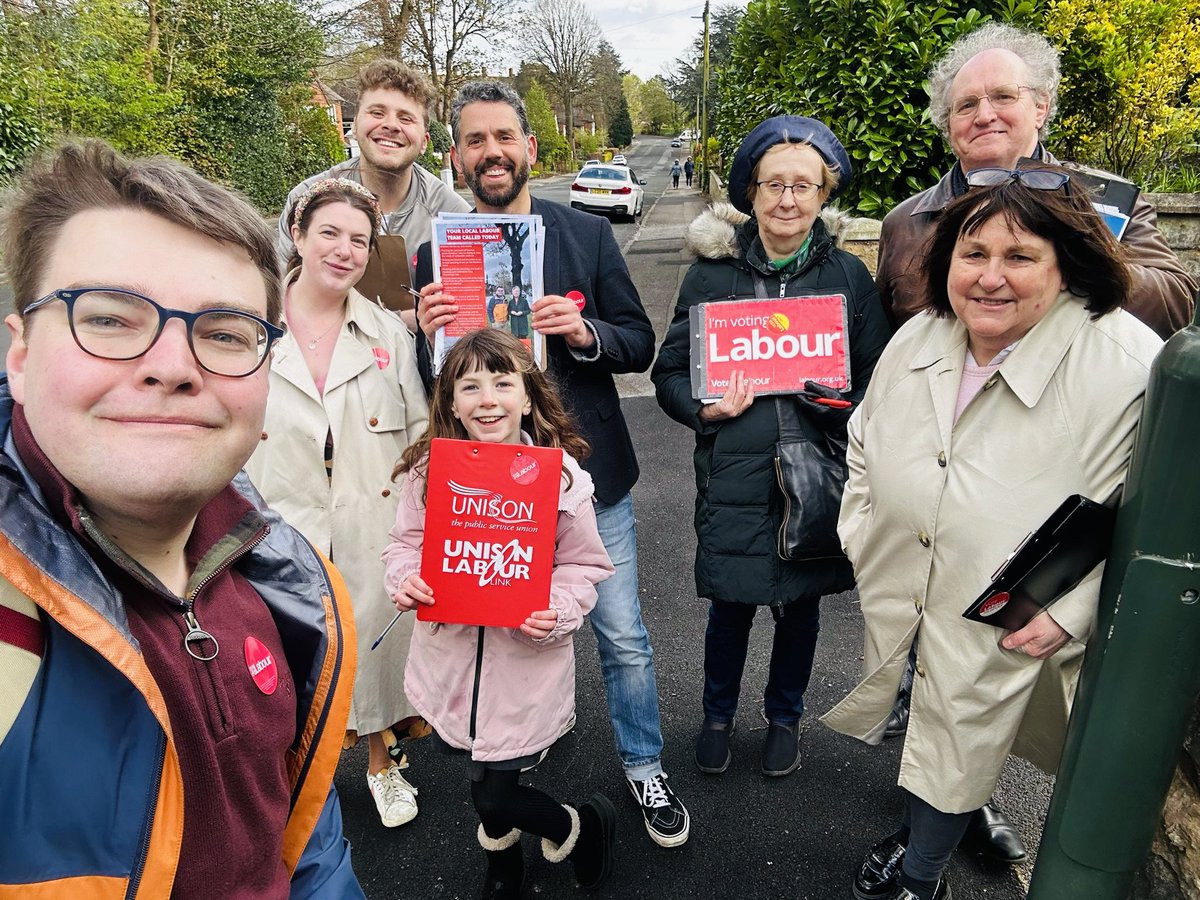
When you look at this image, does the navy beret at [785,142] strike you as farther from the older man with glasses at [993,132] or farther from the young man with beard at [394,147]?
the young man with beard at [394,147]

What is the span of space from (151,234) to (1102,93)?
6657 millimetres

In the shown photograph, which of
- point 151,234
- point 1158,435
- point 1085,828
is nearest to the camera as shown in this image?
point 151,234

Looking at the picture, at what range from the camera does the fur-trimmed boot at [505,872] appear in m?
2.25

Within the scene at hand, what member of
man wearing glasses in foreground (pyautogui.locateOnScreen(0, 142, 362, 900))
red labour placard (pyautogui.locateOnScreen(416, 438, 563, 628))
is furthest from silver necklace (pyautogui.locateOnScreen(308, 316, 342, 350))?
man wearing glasses in foreground (pyautogui.locateOnScreen(0, 142, 362, 900))

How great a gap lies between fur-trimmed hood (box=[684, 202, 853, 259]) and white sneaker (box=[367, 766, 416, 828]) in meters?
2.26

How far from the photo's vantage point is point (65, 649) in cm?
93

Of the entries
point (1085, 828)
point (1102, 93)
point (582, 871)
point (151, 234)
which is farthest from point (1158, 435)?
point (1102, 93)

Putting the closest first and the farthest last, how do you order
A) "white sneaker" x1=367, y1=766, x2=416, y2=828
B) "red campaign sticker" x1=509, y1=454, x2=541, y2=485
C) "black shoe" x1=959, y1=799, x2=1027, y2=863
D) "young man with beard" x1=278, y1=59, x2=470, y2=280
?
"red campaign sticker" x1=509, y1=454, x2=541, y2=485, "black shoe" x1=959, y1=799, x2=1027, y2=863, "white sneaker" x1=367, y1=766, x2=416, y2=828, "young man with beard" x1=278, y1=59, x2=470, y2=280

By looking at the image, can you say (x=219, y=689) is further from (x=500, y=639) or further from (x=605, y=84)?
(x=605, y=84)

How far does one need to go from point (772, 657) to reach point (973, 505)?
4.07 ft

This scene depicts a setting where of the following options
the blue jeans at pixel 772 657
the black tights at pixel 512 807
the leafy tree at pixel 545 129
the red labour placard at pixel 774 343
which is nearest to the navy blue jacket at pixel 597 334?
the red labour placard at pixel 774 343

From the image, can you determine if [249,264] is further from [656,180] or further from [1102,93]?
[656,180]

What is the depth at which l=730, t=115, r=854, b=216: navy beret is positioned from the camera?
239 cm

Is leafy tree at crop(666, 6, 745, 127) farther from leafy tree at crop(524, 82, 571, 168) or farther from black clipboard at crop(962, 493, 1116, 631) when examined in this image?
black clipboard at crop(962, 493, 1116, 631)
